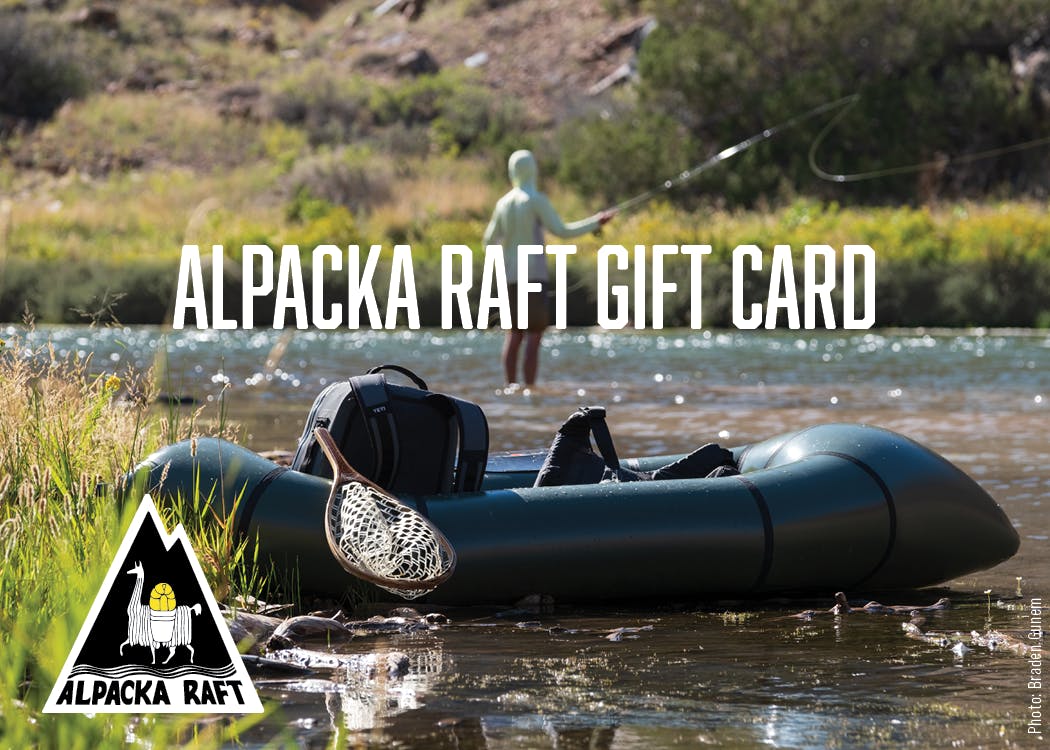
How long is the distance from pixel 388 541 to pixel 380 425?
59 centimetres

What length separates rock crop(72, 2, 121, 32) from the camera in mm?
54656

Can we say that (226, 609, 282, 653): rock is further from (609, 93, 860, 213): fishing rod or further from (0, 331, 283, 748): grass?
(609, 93, 860, 213): fishing rod

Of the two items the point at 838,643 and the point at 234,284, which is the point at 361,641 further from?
the point at 234,284

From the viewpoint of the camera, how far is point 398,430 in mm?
6031

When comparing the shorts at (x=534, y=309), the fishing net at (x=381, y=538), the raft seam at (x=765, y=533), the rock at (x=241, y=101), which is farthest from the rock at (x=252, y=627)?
the rock at (x=241, y=101)

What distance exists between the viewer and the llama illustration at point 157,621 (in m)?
4.10

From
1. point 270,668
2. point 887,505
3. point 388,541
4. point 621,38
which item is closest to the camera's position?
point 270,668

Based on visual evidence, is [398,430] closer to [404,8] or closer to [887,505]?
[887,505]

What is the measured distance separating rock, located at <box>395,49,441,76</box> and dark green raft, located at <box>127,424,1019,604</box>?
4575 centimetres

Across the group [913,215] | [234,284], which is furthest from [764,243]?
[234,284]

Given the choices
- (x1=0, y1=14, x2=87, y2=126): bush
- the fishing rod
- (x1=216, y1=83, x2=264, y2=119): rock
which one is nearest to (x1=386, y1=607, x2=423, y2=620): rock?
the fishing rod

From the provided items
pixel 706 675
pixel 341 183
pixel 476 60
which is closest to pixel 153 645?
pixel 706 675

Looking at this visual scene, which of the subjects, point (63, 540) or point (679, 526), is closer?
point (63, 540)

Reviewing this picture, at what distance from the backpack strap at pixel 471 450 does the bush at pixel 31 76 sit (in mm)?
43032
